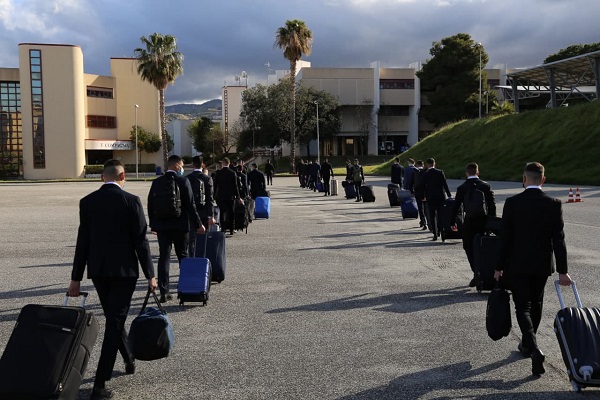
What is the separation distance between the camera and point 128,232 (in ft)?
16.7

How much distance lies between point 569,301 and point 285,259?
5136 millimetres

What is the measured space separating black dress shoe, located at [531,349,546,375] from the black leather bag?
0.29 m

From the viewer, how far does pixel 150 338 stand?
5.03 m

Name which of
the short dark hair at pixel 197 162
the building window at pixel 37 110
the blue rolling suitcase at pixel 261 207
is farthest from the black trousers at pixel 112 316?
the building window at pixel 37 110

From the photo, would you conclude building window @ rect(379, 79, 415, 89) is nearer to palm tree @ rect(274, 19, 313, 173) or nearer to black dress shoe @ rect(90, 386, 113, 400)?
palm tree @ rect(274, 19, 313, 173)

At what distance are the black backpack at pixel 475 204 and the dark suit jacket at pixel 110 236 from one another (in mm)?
5191

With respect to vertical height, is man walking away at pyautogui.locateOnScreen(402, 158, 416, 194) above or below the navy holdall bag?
above

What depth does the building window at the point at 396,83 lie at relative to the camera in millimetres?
82125

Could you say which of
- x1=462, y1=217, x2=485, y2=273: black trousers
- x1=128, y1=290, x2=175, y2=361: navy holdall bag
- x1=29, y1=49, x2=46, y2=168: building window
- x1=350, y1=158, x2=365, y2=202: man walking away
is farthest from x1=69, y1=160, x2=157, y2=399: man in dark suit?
x1=29, y1=49, x2=46, y2=168: building window

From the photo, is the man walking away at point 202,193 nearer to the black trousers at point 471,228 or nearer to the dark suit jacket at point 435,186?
the black trousers at point 471,228

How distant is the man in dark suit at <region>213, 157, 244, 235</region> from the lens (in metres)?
13.8

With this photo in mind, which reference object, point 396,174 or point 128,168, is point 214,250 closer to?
point 396,174

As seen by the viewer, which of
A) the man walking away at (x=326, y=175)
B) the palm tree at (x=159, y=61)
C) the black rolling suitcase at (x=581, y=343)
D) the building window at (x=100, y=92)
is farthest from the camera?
the building window at (x=100, y=92)

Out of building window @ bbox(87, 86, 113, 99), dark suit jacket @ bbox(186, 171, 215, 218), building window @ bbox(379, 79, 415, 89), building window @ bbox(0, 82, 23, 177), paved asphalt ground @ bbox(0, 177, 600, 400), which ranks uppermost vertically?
building window @ bbox(379, 79, 415, 89)
